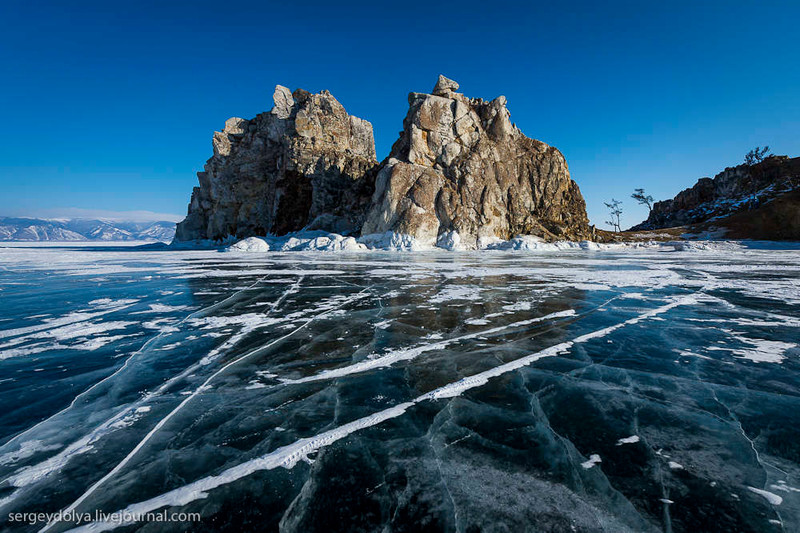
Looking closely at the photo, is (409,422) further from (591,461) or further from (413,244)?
(413,244)

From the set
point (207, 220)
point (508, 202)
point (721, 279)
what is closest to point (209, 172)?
point (207, 220)

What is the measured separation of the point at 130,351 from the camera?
4629 mm

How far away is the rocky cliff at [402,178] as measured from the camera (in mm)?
43344

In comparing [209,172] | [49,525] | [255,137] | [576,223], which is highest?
[255,137]

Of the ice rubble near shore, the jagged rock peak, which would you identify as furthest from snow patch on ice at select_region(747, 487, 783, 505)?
the jagged rock peak

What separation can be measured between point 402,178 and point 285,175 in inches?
846

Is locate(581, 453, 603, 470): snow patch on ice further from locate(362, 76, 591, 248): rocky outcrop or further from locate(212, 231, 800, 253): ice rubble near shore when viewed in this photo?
locate(362, 76, 591, 248): rocky outcrop

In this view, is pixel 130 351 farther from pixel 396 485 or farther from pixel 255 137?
pixel 255 137

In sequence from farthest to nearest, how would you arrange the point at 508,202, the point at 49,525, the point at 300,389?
the point at 508,202, the point at 300,389, the point at 49,525

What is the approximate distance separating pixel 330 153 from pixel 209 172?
2477 cm

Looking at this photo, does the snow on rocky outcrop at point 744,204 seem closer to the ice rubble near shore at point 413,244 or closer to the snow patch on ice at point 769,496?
the ice rubble near shore at point 413,244

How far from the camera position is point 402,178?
4256cm

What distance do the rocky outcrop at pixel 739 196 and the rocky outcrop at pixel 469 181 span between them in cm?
2444

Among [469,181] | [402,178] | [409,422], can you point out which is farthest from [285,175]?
[409,422]
